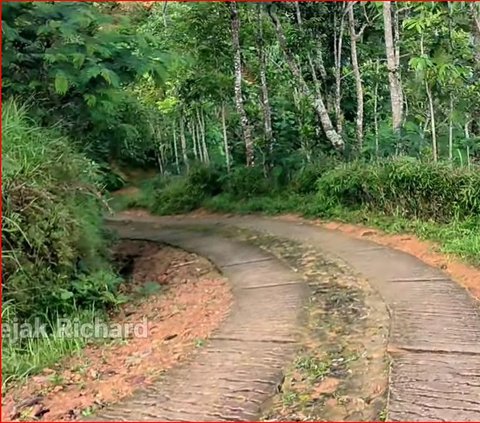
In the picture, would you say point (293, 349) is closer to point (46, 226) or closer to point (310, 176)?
point (46, 226)

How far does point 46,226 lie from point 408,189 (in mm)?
4069

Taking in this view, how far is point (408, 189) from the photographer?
21.0 ft

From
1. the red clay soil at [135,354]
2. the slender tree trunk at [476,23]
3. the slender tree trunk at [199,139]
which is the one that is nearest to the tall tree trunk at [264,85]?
the slender tree trunk at [476,23]

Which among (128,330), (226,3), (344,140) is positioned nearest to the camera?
(128,330)

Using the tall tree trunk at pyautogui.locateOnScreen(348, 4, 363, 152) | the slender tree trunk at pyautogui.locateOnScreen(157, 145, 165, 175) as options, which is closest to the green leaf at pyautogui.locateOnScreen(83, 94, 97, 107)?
the tall tree trunk at pyautogui.locateOnScreen(348, 4, 363, 152)

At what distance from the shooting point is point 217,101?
11750 millimetres

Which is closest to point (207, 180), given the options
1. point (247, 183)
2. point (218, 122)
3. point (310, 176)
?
point (247, 183)

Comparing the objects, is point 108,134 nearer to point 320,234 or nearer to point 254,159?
point 320,234

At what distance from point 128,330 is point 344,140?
246 inches

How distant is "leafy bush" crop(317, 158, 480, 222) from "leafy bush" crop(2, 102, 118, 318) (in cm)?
341

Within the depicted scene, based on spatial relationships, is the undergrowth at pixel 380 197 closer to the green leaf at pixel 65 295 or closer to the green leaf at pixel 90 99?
the green leaf at pixel 65 295

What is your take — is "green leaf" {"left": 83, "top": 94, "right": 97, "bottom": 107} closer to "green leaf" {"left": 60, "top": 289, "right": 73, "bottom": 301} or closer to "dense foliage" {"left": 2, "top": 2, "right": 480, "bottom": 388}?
"dense foliage" {"left": 2, "top": 2, "right": 480, "bottom": 388}

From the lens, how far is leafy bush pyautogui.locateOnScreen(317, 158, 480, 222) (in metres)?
5.82

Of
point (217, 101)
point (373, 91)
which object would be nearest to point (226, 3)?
point (217, 101)
